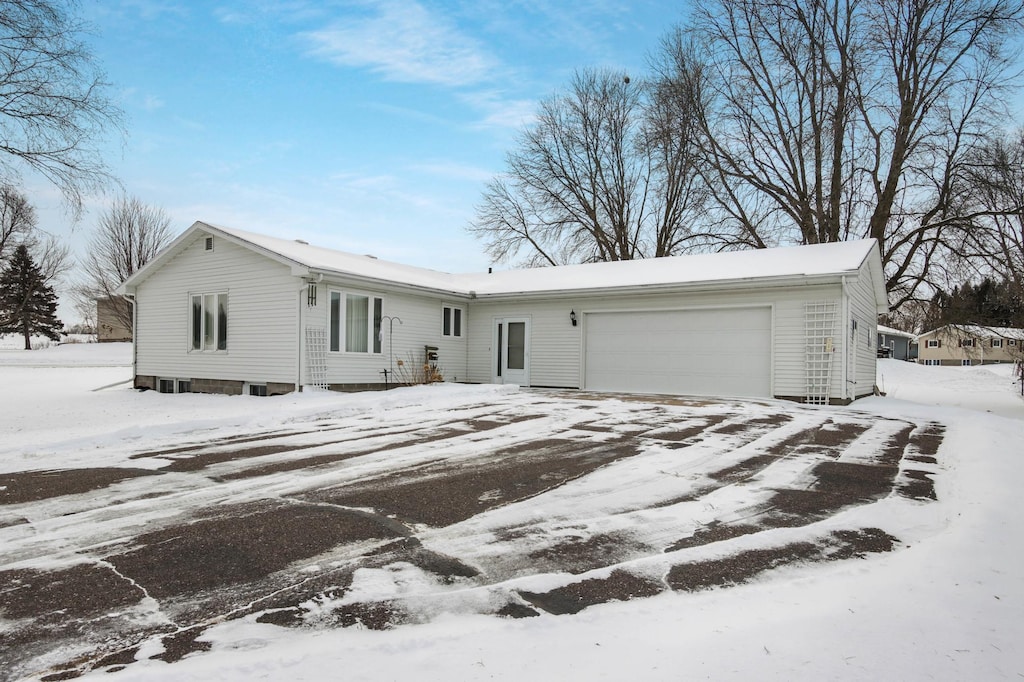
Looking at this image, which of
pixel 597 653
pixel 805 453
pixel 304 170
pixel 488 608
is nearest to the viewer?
pixel 597 653

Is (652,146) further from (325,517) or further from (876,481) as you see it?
(325,517)

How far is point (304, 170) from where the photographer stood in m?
17.2

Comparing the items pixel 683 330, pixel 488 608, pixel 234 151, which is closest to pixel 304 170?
pixel 234 151

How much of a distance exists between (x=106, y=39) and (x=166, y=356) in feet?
24.9

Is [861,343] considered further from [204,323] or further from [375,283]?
[204,323]

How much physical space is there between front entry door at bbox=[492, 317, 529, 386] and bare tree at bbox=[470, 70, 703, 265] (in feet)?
44.5

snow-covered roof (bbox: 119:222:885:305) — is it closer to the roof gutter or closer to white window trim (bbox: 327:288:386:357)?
the roof gutter

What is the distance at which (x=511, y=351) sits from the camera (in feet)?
53.2

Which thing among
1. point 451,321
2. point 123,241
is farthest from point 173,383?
point 123,241

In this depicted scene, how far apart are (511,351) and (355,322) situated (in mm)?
4617

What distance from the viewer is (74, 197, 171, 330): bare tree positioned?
32.4m

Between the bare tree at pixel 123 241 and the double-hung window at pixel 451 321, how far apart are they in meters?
25.0

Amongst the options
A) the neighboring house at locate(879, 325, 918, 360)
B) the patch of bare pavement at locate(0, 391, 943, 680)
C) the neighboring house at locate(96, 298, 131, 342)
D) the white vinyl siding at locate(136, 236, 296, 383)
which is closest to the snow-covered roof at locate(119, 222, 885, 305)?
the white vinyl siding at locate(136, 236, 296, 383)

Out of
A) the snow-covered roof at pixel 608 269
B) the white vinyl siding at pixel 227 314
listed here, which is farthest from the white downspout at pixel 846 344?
the white vinyl siding at pixel 227 314
